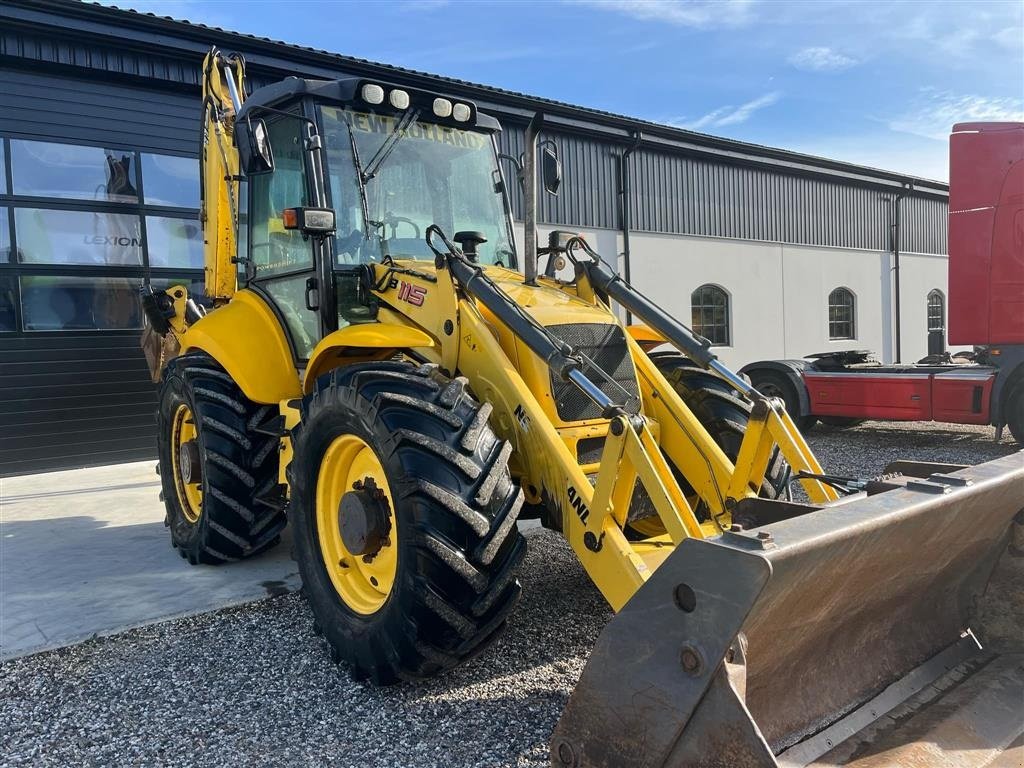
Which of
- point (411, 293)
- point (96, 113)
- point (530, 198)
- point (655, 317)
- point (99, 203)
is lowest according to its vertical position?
point (655, 317)

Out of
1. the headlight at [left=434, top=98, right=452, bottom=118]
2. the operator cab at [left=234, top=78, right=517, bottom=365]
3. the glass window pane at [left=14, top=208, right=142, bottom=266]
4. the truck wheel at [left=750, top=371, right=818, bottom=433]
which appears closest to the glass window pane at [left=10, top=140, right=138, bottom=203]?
the glass window pane at [left=14, top=208, right=142, bottom=266]

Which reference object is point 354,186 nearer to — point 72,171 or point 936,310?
point 72,171

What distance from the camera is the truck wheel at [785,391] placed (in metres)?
10.9

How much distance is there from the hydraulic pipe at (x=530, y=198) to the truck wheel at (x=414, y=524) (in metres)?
1.08

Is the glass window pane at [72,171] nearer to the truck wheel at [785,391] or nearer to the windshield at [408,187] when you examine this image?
the windshield at [408,187]

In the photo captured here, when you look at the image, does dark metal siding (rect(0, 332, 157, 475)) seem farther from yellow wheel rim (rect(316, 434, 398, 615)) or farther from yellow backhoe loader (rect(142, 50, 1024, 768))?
yellow wheel rim (rect(316, 434, 398, 615))

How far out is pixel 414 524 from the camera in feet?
9.82

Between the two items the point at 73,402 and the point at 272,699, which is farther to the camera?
the point at 73,402

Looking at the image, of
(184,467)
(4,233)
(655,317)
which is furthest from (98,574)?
(4,233)

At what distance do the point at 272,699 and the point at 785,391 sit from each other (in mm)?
9135

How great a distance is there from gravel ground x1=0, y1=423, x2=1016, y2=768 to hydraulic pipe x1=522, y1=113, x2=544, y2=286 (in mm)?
1895

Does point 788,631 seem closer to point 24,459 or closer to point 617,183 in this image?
point 24,459

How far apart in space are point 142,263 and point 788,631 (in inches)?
377

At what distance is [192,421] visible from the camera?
A: 5.52 m
